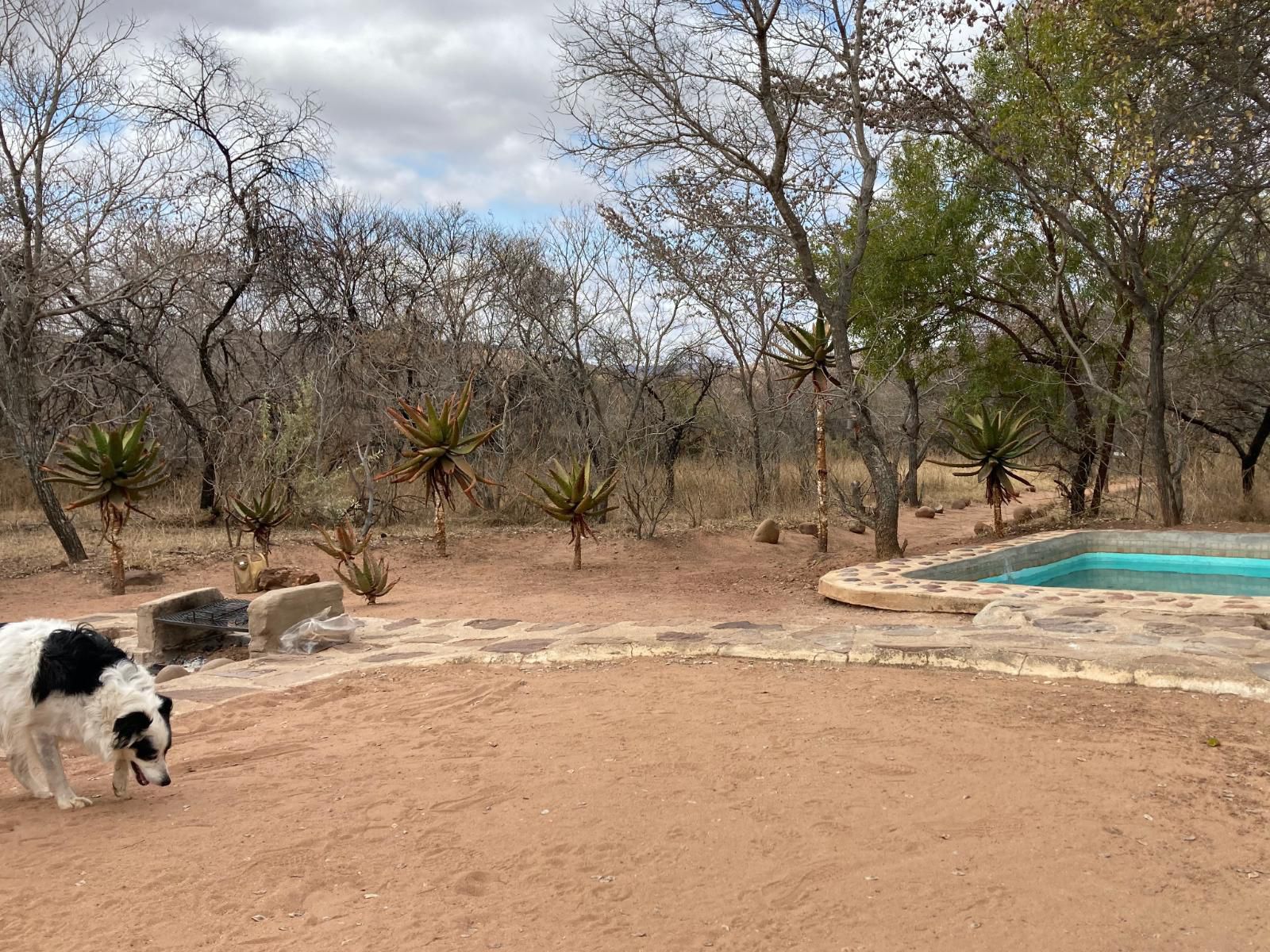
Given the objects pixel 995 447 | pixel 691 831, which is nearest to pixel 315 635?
pixel 691 831

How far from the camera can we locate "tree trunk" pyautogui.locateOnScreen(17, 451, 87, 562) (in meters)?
12.3

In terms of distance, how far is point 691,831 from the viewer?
341cm

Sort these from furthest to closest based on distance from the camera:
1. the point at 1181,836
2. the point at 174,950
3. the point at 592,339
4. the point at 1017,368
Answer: the point at 592,339 → the point at 1017,368 → the point at 1181,836 → the point at 174,950

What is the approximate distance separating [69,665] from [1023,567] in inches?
Answer: 378

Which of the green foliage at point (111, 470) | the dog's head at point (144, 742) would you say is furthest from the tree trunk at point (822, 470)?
the dog's head at point (144, 742)

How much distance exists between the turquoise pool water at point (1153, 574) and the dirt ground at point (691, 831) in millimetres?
5903

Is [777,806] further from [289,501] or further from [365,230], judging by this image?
[365,230]

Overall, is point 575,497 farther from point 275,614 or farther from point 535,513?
point 275,614

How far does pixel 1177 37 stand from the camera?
7375mm

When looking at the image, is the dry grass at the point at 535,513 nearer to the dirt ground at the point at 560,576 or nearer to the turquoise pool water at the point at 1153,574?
the dirt ground at the point at 560,576

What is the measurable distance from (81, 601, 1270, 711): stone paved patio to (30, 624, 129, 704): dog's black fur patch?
183 centimetres

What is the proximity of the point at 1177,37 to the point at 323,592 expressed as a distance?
7.99 metres

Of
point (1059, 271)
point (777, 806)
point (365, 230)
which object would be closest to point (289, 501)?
point (365, 230)

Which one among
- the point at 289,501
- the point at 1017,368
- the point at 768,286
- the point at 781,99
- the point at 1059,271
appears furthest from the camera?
the point at 768,286
